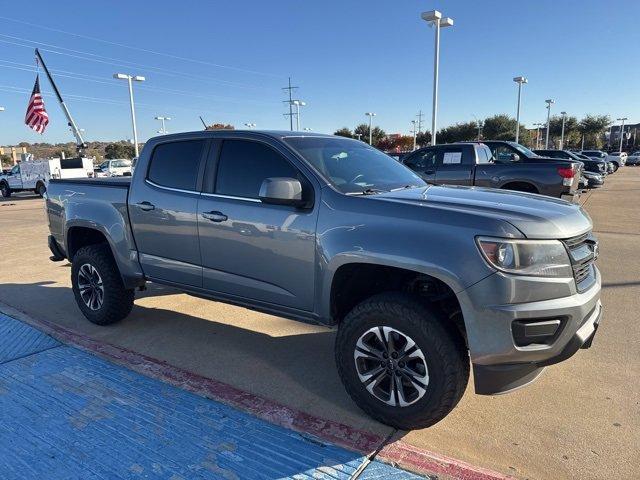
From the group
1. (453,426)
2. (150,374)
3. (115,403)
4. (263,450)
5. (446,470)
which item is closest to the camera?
(446,470)

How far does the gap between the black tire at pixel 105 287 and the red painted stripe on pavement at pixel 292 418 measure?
0.38 metres

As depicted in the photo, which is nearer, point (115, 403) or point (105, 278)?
point (115, 403)

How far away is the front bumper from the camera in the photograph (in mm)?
2469

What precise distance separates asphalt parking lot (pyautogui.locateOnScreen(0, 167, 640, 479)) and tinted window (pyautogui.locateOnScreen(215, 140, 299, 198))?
1459mm

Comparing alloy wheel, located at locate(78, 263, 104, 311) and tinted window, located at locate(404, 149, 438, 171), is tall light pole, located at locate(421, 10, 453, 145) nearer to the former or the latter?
tinted window, located at locate(404, 149, 438, 171)

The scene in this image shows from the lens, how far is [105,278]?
4.62m

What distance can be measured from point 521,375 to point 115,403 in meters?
2.63

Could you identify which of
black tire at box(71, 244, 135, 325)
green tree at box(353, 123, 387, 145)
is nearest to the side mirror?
black tire at box(71, 244, 135, 325)

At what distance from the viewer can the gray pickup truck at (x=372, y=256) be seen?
253cm

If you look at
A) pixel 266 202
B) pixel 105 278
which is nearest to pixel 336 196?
pixel 266 202

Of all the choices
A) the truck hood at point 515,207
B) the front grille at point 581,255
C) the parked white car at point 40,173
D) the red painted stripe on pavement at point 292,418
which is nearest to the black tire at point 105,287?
the red painted stripe on pavement at point 292,418

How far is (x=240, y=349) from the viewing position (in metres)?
4.26

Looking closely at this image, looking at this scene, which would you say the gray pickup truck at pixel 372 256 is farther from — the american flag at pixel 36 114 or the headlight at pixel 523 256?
the american flag at pixel 36 114

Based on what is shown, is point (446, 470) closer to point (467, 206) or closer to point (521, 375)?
point (521, 375)
